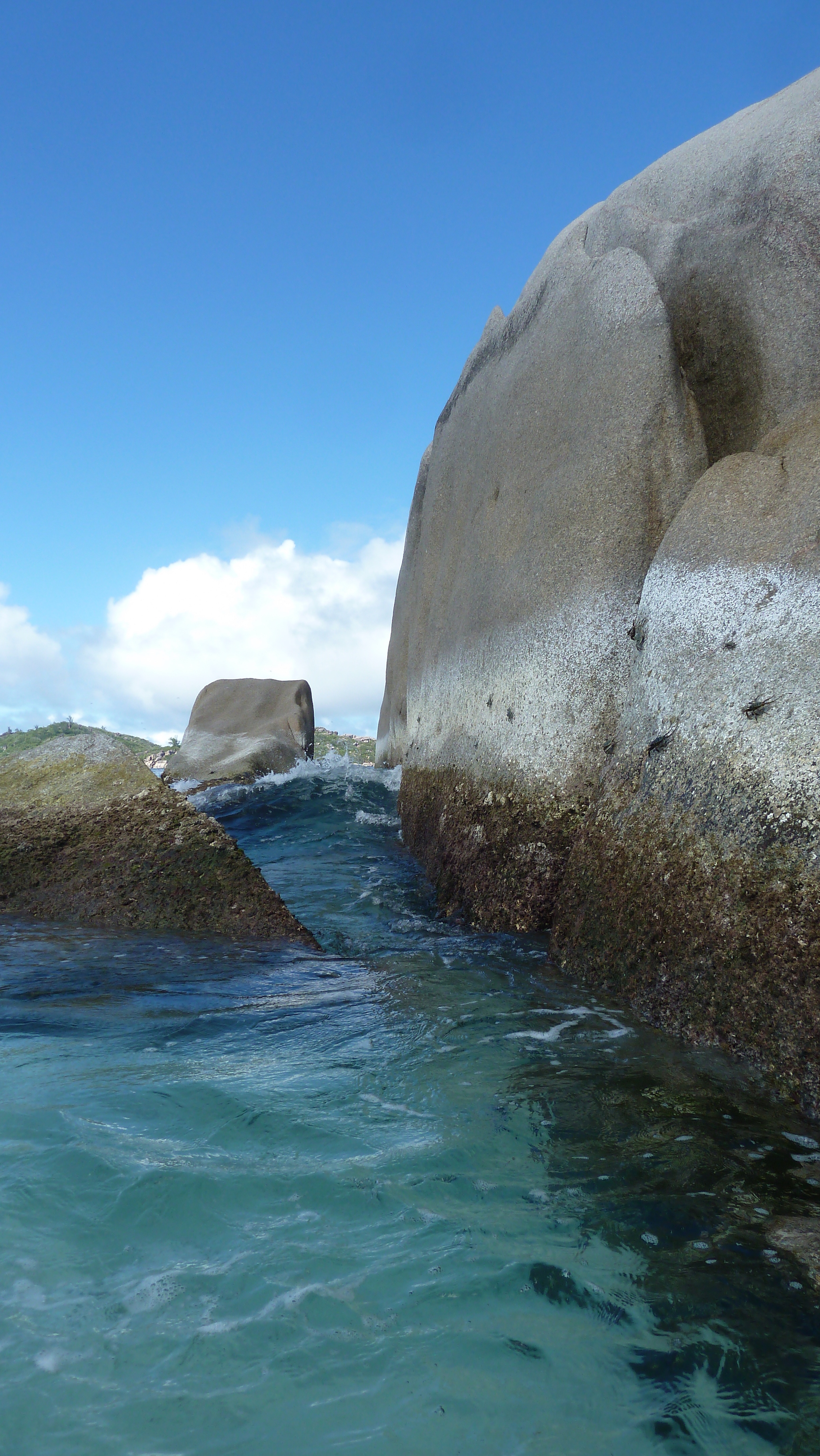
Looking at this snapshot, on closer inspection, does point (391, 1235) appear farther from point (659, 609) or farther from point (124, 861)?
point (124, 861)

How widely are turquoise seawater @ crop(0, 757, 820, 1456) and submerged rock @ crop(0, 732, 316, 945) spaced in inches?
49.8

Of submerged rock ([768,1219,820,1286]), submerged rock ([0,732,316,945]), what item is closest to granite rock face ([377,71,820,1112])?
submerged rock ([768,1219,820,1286])

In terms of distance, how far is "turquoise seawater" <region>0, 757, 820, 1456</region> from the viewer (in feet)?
6.13

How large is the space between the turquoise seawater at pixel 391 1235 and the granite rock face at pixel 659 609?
0.54 m

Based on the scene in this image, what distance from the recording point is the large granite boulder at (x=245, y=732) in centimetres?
1569

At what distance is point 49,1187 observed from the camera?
2.61 meters

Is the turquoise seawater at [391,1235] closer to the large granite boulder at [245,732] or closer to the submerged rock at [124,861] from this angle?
the submerged rock at [124,861]

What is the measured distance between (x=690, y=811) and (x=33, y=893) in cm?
423

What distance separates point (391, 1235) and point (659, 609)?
331cm

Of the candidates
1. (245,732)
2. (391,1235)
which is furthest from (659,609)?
(245,732)

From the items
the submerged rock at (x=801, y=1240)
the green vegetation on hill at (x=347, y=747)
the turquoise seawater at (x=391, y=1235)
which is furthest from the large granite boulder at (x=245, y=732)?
the submerged rock at (x=801, y=1240)

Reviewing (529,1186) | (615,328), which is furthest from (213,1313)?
(615,328)

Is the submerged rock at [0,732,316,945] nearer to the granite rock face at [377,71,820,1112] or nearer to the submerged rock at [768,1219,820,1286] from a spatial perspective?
the granite rock face at [377,71,820,1112]

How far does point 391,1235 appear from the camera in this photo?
96.6 inches
